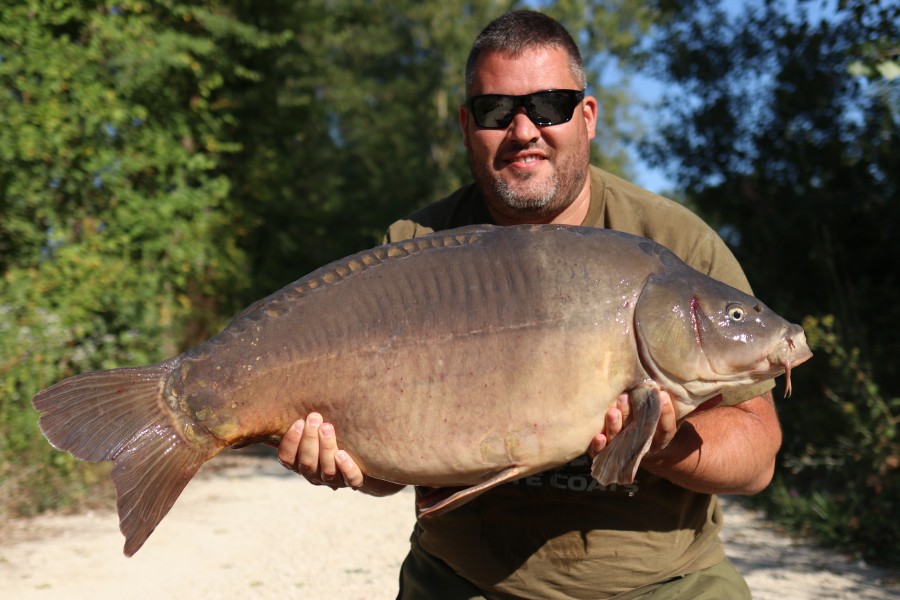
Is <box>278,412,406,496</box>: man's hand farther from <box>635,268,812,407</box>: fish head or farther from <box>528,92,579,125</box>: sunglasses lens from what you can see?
<box>528,92,579,125</box>: sunglasses lens

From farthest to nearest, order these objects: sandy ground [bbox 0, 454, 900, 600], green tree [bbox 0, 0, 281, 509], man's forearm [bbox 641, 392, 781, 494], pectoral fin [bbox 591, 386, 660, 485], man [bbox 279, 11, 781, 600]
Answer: green tree [bbox 0, 0, 281, 509] < sandy ground [bbox 0, 454, 900, 600] < man [bbox 279, 11, 781, 600] < man's forearm [bbox 641, 392, 781, 494] < pectoral fin [bbox 591, 386, 660, 485]

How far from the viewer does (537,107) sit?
3.24 m

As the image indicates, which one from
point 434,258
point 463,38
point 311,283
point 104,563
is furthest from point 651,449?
point 463,38

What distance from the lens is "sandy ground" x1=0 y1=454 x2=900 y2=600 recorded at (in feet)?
20.3

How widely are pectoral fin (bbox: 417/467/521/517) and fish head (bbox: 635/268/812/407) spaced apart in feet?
1.53

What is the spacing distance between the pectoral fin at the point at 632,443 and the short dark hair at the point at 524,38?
1288 mm

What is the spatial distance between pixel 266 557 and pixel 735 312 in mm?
5250

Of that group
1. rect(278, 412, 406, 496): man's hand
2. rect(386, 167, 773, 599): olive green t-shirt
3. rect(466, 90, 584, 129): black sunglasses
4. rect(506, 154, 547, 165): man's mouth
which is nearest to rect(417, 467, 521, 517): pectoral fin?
rect(278, 412, 406, 496): man's hand

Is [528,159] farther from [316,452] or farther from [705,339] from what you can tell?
[316,452]

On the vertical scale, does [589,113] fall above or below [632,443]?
above

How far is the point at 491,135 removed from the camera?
10.8 ft

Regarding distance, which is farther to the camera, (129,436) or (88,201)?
(88,201)

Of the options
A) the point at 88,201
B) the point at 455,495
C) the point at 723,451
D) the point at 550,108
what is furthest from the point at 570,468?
the point at 88,201

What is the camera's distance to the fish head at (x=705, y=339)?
2592 mm
